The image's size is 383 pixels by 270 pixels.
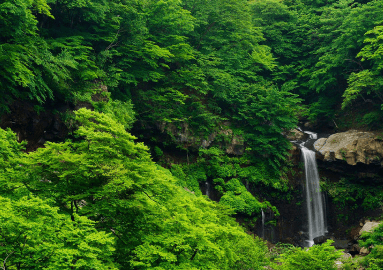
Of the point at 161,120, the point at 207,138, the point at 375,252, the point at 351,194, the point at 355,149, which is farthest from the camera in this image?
the point at 351,194

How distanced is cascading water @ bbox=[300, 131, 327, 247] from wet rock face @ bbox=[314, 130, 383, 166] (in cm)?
119

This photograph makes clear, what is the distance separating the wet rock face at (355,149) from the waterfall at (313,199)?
1192 mm

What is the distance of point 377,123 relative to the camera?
26.7m

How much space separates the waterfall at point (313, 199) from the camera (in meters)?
24.2

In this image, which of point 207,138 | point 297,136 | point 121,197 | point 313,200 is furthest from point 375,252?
point 297,136

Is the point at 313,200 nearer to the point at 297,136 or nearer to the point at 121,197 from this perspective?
the point at 297,136

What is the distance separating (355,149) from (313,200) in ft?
18.1

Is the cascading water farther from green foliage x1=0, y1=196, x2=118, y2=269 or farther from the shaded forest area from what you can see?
green foliage x1=0, y1=196, x2=118, y2=269

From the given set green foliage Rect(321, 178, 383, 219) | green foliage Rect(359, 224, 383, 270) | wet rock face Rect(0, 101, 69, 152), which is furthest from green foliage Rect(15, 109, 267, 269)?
green foliage Rect(321, 178, 383, 219)

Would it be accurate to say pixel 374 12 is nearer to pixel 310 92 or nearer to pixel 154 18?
pixel 310 92

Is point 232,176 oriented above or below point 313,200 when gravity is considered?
above

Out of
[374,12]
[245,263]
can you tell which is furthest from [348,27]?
[245,263]

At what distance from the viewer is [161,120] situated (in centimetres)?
2145

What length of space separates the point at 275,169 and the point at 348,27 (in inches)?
644
